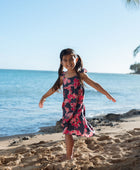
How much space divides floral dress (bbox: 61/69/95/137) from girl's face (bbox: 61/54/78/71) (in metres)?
0.16

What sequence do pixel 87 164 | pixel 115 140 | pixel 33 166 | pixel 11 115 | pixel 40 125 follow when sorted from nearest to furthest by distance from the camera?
pixel 87 164 → pixel 33 166 → pixel 115 140 → pixel 40 125 → pixel 11 115

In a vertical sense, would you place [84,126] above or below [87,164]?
above

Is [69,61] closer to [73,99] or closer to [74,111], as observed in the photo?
[73,99]

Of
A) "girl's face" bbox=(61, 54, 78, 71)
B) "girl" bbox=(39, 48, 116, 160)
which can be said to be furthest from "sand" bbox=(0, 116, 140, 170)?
"girl's face" bbox=(61, 54, 78, 71)

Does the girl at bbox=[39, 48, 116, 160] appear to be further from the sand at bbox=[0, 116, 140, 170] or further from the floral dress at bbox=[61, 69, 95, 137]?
the sand at bbox=[0, 116, 140, 170]

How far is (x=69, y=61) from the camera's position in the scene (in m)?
3.10

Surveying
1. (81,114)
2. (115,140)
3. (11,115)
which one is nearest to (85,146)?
(115,140)

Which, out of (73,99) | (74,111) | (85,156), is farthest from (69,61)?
(85,156)

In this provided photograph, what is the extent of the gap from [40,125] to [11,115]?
76.8 inches

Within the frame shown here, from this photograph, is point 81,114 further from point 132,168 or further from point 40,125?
point 40,125

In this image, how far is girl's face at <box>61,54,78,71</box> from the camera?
3088mm

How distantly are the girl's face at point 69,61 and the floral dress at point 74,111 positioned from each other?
16cm

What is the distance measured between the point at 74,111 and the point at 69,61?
692mm

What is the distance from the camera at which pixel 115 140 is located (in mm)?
3873
